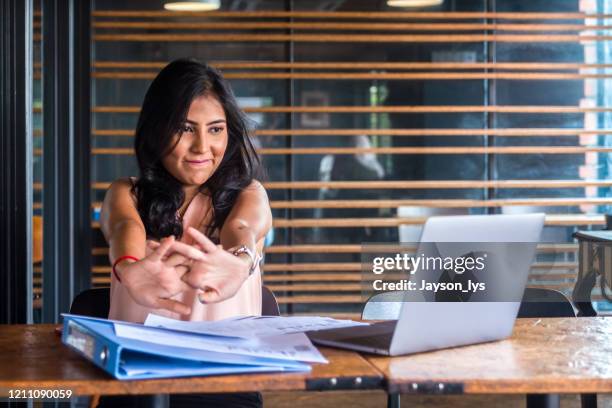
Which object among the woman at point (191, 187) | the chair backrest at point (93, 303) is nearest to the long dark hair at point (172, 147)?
the woman at point (191, 187)

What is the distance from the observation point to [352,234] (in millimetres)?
7156

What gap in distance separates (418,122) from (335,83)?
673 mm

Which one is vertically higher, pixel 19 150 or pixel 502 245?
pixel 19 150

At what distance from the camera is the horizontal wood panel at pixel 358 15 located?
6906mm

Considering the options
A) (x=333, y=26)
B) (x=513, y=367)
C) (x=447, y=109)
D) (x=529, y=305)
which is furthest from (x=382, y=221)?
(x=513, y=367)

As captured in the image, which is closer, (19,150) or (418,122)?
(19,150)

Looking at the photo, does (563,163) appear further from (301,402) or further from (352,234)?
(301,402)

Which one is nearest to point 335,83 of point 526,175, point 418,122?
point 418,122

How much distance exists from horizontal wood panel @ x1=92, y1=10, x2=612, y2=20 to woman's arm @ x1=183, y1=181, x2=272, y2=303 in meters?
4.34

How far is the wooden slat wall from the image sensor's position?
700 centimetres

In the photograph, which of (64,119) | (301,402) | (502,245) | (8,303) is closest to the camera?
(502,245)

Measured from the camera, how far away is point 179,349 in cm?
163

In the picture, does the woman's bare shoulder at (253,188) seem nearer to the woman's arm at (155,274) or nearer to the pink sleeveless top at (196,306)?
the pink sleeveless top at (196,306)

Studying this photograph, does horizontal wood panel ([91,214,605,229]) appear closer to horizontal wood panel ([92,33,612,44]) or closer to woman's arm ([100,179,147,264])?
horizontal wood panel ([92,33,612,44])
